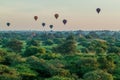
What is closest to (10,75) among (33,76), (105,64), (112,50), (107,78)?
(33,76)

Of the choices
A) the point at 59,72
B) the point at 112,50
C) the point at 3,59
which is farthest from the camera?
the point at 112,50

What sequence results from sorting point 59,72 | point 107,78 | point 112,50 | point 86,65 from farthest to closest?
1. point 112,50
2. point 86,65
3. point 59,72
4. point 107,78

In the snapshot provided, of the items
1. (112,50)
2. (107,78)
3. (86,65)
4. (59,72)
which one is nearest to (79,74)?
(86,65)

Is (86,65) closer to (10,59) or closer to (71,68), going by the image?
(71,68)

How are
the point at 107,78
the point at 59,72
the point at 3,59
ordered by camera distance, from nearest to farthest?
the point at 107,78 < the point at 59,72 < the point at 3,59

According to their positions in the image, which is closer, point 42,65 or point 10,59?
point 42,65

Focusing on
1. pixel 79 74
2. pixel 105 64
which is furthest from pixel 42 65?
pixel 105 64

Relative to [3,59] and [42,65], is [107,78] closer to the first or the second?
[42,65]

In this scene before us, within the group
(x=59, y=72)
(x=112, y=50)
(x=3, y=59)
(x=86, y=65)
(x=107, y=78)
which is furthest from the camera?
(x=112, y=50)

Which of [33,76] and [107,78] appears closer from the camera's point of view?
[107,78]
